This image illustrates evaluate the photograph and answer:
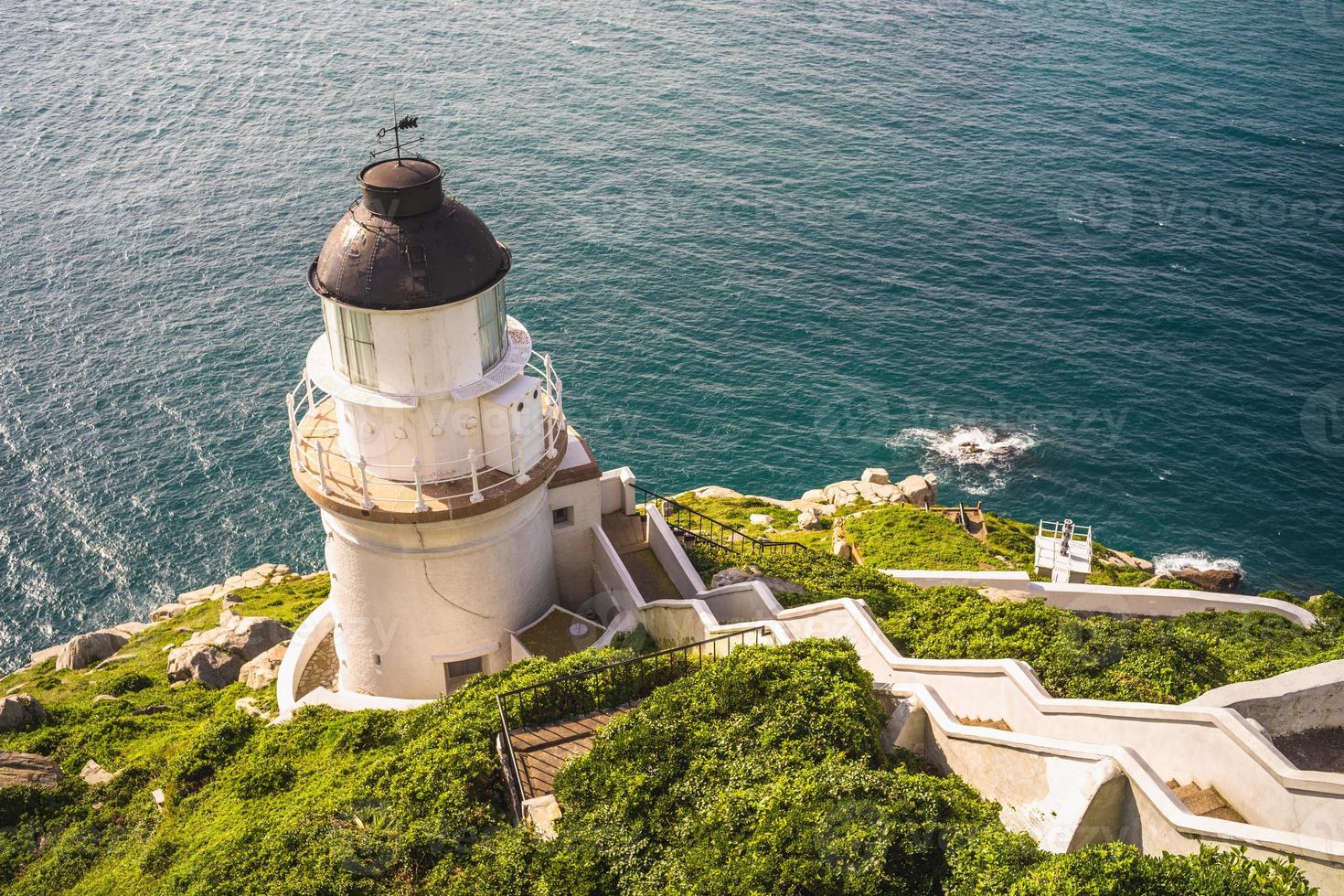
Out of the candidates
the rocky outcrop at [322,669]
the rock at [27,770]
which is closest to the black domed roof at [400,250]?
the rocky outcrop at [322,669]

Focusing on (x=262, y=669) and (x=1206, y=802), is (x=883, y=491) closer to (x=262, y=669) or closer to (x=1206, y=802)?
(x=262, y=669)

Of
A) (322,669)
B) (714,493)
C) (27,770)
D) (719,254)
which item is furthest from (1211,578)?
(27,770)

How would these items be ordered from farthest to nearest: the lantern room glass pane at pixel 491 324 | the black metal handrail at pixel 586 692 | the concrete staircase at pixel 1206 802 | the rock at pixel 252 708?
the rock at pixel 252 708
the lantern room glass pane at pixel 491 324
the black metal handrail at pixel 586 692
the concrete staircase at pixel 1206 802

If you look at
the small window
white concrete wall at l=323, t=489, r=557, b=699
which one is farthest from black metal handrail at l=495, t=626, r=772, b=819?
the small window

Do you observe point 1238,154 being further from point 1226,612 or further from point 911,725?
point 911,725

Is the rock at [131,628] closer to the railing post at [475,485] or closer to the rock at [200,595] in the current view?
the rock at [200,595]

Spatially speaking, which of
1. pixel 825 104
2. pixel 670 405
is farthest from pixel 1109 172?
pixel 670 405
